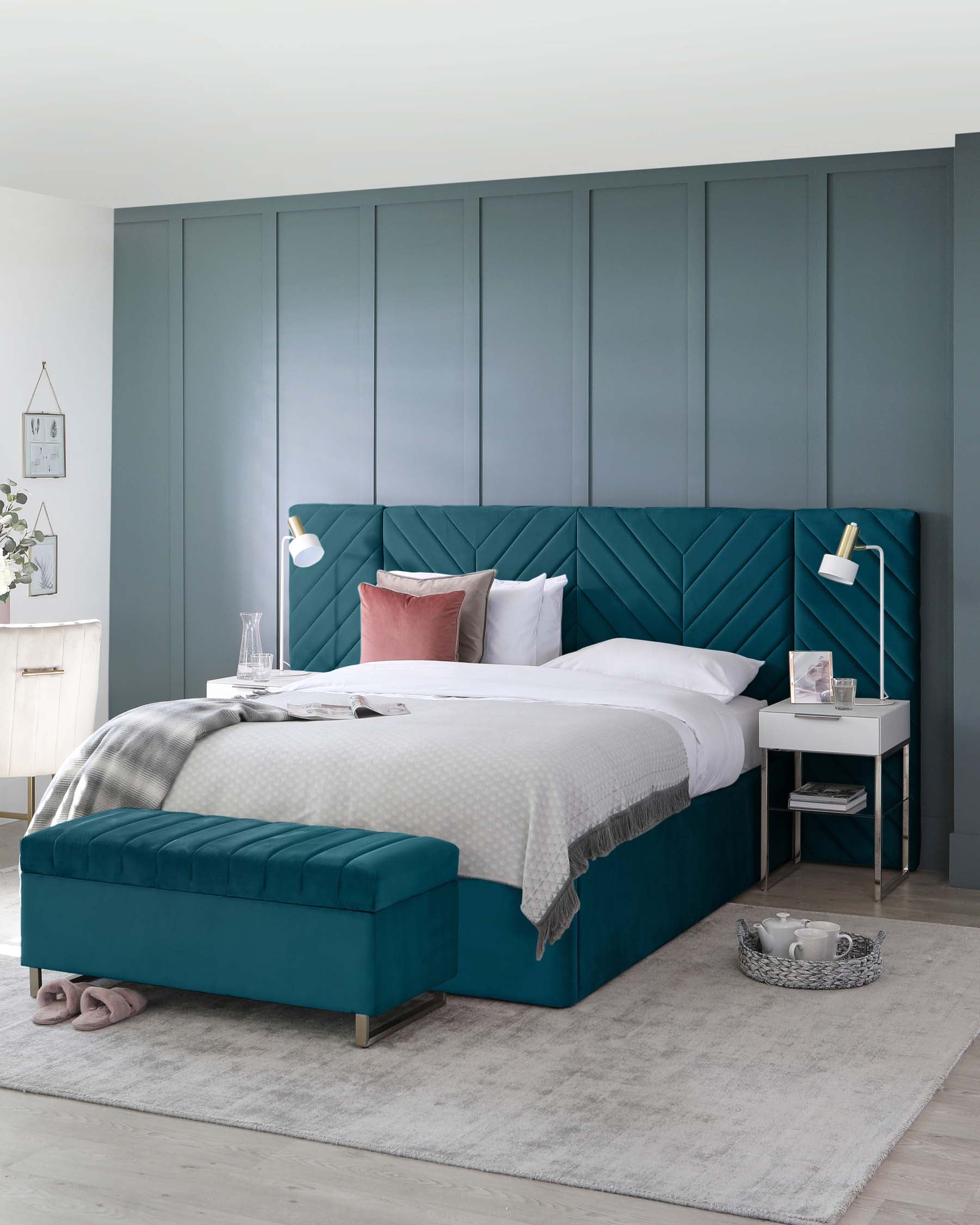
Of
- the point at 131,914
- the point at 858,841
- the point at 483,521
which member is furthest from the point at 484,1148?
the point at 483,521

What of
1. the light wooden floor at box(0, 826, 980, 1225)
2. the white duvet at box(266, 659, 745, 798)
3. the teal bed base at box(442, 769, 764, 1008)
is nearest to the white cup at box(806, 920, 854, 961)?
the teal bed base at box(442, 769, 764, 1008)

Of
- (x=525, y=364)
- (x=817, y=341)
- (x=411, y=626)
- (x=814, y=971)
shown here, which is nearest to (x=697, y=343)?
(x=817, y=341)

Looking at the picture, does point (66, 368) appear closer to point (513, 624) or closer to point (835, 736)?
point (513, 624)

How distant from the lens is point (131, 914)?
137 inches

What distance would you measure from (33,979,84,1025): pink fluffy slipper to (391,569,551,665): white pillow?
220 centimetres

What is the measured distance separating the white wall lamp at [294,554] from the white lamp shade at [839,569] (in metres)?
1.96

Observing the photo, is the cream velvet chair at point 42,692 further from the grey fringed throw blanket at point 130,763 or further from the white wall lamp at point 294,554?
the grey fringed throw blanket at point 130,763

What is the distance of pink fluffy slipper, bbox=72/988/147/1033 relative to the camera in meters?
3.46

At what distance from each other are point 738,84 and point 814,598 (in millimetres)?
1894

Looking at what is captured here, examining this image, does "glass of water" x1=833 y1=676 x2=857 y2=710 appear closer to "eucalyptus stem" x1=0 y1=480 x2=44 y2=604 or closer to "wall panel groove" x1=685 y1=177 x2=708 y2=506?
"wall panel groove" x1=685 y1=177 x2=708 y2=506

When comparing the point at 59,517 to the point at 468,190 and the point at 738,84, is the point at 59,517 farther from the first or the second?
the point at 738,84

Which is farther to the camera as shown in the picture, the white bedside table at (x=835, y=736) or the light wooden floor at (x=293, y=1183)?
the white bedside table at (x=835, y=736)

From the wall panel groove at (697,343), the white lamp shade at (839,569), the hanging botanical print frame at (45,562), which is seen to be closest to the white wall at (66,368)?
the hanging botanical print frame at (45,562)

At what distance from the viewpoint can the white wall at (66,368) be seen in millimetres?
6051
